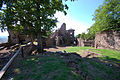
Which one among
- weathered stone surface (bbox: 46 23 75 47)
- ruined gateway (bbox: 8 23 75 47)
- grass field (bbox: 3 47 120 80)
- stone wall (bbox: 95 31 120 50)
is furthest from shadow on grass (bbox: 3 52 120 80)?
weathered stone surface (bbox: 46 23 75 47)

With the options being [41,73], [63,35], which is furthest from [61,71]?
[63,35]

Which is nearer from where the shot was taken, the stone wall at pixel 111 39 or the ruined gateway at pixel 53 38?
the stone wall at pixel 111 39

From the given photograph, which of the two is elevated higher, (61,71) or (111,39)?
(111,39)

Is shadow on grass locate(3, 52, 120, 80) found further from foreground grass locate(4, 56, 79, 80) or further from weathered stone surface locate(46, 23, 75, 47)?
weathered stone surface locate(46, 23, 75, 47)

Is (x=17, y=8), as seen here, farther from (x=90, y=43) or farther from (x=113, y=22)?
(x=90, y=43)

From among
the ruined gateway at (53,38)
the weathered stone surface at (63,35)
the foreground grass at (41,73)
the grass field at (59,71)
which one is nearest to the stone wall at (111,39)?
the grass field at (59,71)

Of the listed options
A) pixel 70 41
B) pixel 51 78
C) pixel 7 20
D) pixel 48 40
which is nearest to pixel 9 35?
pixel 48 40

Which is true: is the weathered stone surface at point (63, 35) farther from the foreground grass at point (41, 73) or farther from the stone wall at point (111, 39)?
the foreground grass at point (41, 73)

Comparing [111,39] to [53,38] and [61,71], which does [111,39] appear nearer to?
[61,71]

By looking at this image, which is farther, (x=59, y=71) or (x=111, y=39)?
(x=111, y=39)

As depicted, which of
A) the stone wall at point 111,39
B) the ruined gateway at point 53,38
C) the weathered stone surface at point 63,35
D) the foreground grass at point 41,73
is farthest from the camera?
the weathered stone surface at point 63,35

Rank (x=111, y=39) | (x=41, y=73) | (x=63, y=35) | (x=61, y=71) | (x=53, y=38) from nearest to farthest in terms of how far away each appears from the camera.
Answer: (x=41, y=73) < (x=61, y=71) < (x=111, y=39) < (x=53, y=38) < (x=63, y=35)

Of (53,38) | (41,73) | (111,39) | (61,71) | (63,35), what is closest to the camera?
(41,73)

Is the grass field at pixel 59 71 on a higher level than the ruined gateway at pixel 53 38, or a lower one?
lower
